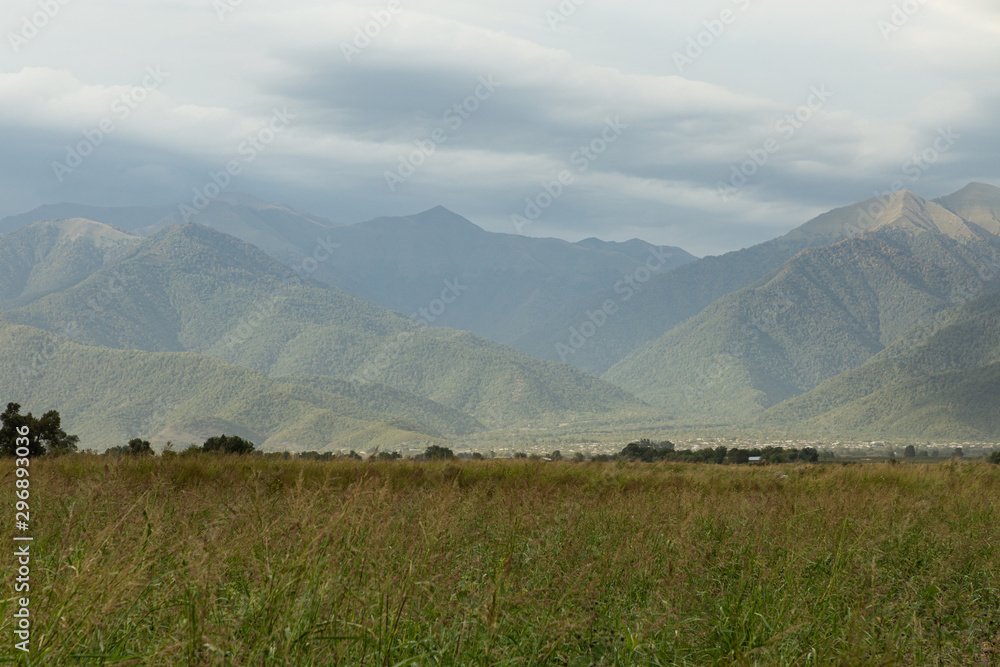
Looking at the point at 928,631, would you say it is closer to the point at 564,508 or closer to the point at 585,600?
the point at 585,600

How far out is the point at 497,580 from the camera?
4691 millimetres

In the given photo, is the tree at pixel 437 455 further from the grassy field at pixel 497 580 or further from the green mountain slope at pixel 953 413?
the green mountain slope at pixel 953 413

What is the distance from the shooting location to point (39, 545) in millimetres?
7047

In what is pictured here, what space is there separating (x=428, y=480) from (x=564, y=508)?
16.0 feet

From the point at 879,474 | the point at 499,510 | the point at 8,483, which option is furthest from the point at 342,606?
the point at 879,474

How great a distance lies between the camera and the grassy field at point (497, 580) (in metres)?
4.25

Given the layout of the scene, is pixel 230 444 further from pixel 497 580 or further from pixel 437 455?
pixel 497 580

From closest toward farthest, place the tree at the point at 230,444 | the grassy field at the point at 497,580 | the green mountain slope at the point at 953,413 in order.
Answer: the grassy field at the point at 497,580
the tree at the point at 230,444
the green mountain slope at the point at 953,413

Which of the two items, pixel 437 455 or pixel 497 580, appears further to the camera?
pixel 437 455

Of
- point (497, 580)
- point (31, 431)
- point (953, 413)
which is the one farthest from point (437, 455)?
point (953, 413)

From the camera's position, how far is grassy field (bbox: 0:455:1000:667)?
425 cm

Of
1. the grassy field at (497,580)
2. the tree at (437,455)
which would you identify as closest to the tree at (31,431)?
the tree at (437,455)

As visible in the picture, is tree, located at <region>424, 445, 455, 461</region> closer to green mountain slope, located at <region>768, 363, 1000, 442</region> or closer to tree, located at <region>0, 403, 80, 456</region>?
tree, located at <region>0, 403, 80, 456</region>

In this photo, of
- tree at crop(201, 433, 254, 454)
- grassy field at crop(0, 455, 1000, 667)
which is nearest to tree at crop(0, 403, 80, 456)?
tree at crop(201, 433, 254, 454)
